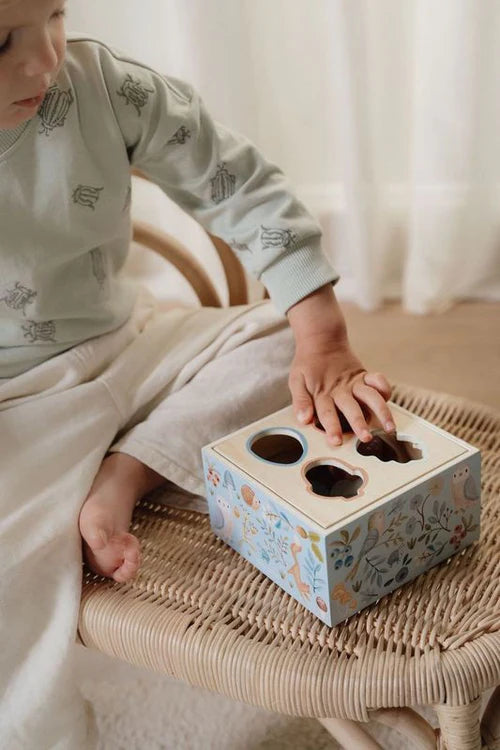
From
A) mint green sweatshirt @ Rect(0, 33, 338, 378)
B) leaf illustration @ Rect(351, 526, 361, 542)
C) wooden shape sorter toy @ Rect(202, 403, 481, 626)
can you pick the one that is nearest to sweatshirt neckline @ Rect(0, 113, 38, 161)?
mint green sweatshirt @ Rect(0, 33, 338, 378)

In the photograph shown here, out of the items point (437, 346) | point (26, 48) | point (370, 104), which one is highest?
point (26, 48)

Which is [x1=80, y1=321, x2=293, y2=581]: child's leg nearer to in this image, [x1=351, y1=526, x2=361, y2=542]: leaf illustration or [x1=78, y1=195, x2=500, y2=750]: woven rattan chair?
[x1=78, y1=195, x2=500, y2=750]: woven rattan chair

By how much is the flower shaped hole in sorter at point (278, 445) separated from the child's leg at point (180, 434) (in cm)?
6

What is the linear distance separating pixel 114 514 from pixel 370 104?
0.88 metres

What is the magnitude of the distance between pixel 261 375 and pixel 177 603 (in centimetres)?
24

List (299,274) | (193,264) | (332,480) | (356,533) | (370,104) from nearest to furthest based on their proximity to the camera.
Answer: (356,533) → (332,480) → (299,274) → (193,264) → (370,104)

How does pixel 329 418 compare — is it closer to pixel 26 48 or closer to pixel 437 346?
pixel 26 48

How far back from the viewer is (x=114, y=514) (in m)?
0.74

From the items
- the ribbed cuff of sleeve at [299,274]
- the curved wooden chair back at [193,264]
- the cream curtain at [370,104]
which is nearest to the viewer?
the ribbed cuff of sleeve at [299,274]

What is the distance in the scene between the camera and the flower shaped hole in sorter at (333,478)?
0.69m

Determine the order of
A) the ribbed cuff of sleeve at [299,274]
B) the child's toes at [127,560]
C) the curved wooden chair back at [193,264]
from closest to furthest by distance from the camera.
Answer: the child's toes at [127,560] < the ribbed cuff of sleeve at [299,274] < the curved wooden chair back at [193,264]

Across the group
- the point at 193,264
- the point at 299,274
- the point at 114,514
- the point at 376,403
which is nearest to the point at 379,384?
the point at 376,403

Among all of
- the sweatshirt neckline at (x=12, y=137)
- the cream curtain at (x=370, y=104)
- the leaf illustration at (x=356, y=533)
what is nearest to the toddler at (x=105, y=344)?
the sweatshirt neckline at (x=12, y=137)

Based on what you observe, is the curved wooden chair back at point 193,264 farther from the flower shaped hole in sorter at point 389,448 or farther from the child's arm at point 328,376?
the flower shaped hole in sorter at point 389,448
